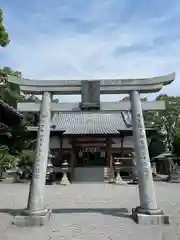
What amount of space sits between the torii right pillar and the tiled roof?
14.1 meters

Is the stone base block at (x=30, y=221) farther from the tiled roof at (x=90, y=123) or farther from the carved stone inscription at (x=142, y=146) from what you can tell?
the tiled roof at (x=90, y=123)

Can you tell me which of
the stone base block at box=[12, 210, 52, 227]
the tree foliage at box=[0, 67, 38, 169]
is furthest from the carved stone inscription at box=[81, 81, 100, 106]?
the tree foliage at box=[0, 67, 38, 169]

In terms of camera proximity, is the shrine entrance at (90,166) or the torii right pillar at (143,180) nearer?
the torii right pillar at (143,180)

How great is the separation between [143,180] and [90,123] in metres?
18.4

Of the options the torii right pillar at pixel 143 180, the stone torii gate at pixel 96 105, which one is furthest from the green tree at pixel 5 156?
the torii right pillar at pixel 143 180

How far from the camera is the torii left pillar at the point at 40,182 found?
6648mm

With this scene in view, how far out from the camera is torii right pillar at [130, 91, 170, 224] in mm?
6680

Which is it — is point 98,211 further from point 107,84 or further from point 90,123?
point 90,123

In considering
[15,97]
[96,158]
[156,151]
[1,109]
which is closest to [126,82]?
[1,109]

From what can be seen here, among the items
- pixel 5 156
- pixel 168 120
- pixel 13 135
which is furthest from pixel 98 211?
pixel 168 120

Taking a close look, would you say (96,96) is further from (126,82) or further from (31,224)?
(31,224)

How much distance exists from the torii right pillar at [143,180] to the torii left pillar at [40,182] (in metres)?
2.29

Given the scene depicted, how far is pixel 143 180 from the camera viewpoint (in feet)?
23.9

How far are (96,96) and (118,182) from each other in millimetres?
12935
